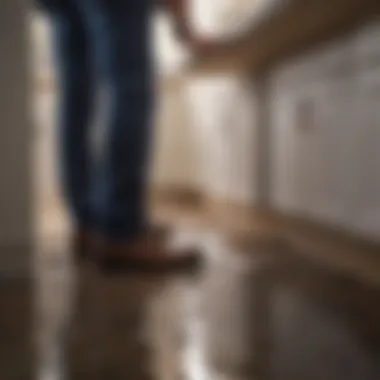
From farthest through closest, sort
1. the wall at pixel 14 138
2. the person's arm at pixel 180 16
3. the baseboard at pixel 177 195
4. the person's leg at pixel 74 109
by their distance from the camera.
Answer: the baseboard at pixel 177 195 → the person's arm at pixel 180 16 → the person's leg at pixel 74 109 → the wall at pixel 14 138

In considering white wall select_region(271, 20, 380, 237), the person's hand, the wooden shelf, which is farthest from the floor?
the person's hand

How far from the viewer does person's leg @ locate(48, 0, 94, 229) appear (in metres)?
1.68

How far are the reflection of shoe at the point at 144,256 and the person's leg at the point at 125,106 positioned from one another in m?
0.02

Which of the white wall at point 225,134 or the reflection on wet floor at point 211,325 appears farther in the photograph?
the white wall at point 225,134

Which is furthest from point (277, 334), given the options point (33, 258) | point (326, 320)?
point (33, 258)

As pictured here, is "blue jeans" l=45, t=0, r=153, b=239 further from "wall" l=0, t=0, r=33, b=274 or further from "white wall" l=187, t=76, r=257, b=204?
"white wall" l=187, t=76, r=257, b=204

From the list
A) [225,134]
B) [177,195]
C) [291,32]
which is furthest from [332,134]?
[177,195]

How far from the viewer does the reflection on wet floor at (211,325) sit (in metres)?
0.76

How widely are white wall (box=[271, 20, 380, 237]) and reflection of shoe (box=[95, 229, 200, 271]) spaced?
428 millimetres

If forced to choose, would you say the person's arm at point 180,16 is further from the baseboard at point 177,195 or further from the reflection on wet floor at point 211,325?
the baseboard at point 177,195

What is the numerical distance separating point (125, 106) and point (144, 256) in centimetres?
28

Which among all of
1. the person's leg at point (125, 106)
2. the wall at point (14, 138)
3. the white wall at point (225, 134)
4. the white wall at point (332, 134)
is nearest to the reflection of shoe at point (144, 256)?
the person's leg at point (125, 106)

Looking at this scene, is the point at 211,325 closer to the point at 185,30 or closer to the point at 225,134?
the point at 185,30

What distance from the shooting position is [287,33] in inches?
74.8
